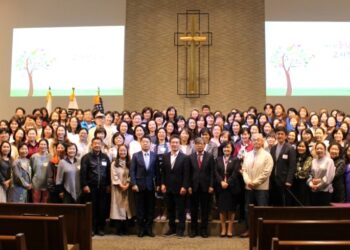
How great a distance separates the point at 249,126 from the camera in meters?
6.67

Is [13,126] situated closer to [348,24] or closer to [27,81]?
[27,81]

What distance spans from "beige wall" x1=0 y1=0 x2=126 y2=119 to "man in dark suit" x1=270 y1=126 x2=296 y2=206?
17.1 ft

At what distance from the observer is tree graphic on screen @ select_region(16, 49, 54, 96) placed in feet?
34.8

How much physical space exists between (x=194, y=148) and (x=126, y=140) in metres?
1.08

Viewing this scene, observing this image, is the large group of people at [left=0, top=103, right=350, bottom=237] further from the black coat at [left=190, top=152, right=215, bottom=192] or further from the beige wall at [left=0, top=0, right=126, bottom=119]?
the beige wall at [left=0, top=0, right=126, bottom=119]

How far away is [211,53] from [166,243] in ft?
19.4

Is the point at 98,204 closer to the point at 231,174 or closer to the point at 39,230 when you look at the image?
the point at 231,174

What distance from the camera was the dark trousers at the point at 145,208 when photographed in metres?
5.82

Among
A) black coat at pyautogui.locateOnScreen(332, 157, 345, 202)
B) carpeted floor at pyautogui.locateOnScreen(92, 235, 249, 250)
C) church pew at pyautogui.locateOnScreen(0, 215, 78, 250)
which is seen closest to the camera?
church pew at pyautogui.locateOnScreen(0, 215, 78, 250)

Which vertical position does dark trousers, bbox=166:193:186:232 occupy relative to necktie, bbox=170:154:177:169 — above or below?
below

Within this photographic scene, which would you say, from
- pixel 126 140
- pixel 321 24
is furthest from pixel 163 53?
pixel 126 140

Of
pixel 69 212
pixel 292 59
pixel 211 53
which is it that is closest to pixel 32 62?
pixel 211 53

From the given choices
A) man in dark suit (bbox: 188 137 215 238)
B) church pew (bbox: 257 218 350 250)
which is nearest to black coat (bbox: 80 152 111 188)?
man in dark suit (bbox: 188 137 215 238)

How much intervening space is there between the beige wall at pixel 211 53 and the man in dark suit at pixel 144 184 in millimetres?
4501
